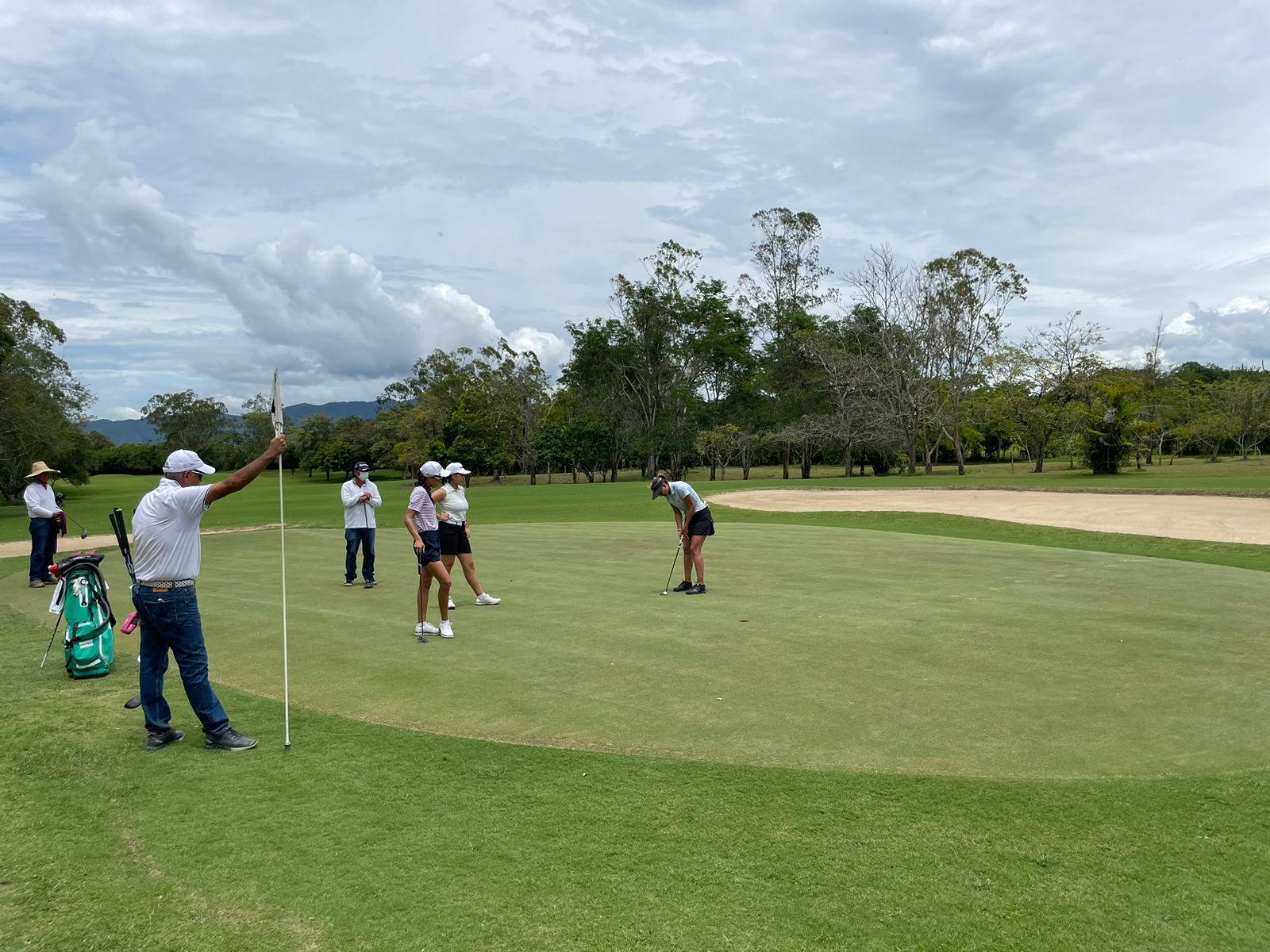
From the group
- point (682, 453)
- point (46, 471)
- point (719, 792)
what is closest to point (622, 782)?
point (719, 792)

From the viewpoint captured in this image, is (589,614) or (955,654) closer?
(955,654)

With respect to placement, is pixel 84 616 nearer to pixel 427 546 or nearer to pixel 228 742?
pixel 228 742

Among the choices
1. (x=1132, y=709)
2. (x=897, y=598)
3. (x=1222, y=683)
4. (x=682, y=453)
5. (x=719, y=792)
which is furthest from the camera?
(x=682, y=453)

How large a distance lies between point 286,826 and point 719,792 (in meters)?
2.74

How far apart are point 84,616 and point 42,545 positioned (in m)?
9.21

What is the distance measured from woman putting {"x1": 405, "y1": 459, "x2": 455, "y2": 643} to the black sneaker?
143 inches

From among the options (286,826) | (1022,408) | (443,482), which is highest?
(1022,408)

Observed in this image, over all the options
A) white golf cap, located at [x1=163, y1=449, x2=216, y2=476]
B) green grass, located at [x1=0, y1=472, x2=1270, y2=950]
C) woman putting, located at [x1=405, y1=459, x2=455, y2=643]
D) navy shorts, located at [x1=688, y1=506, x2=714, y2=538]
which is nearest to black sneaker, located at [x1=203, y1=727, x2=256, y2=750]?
green grass, located at [x1=0, y1=472, x2=1270, y2=950]

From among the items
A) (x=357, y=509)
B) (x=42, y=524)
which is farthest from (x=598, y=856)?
(x=42, y=524)

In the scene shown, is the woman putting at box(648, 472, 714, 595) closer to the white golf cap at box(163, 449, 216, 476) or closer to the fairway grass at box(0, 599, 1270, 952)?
the fairway grass at box(0, 599, 1270, 952)

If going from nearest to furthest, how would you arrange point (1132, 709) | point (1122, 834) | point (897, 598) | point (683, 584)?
point (1122, 834)
point (1132, 709)
point (897, 598)
point (683, 584)

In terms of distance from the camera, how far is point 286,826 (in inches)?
212

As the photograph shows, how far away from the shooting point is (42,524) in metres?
16.6

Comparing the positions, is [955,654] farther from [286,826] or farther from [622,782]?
[286,826]
